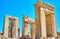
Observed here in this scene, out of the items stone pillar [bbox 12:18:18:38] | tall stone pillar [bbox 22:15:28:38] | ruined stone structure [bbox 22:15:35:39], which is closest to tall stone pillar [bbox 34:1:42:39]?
ruined stone structure [bbox 22:15:35:39]

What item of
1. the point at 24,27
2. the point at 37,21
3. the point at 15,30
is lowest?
the point at 15,30

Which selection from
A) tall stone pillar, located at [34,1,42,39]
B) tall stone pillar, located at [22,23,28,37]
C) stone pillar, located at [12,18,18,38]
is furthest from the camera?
stone pillar, located at [12,18,18,38]

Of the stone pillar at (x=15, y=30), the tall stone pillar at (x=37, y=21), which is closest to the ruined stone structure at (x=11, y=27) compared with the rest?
the stone pillar at (x=15, y=30)

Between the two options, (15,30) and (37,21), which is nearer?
(37,21)

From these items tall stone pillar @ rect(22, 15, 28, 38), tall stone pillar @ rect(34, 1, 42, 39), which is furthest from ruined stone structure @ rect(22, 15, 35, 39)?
tall stone pillar @ rect(34, 1, 42, 39)

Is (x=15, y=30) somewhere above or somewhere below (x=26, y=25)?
below

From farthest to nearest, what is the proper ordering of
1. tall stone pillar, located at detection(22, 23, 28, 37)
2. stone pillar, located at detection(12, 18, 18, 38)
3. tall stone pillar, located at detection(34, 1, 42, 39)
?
Result: stone pillar, located at detection(12, 18, 18, 38) → tall stone pillar, located at detection(22, 23, 28, 37) → tall stone pillar, located at detection(34, 1, 42, 39)

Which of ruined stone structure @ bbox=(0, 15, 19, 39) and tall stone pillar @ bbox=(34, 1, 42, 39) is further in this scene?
ruined stone structure @ bbox=(0, 15, 19, 39)

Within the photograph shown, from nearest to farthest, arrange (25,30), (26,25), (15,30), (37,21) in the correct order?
(37,21) → (25,30) → (26,25) → (15,30)

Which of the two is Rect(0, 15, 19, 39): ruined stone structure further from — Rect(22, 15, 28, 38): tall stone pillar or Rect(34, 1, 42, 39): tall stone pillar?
Rect(34, 1, 42, 39): tall stone pillar

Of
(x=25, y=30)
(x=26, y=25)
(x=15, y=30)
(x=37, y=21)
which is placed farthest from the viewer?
(x=15, y=30)

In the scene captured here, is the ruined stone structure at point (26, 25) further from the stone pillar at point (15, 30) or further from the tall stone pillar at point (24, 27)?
the stone pillar at point (15, 30)

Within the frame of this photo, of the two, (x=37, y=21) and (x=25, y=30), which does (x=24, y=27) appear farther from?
(x=37, y=21)

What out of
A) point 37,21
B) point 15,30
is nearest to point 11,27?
point 15,30
